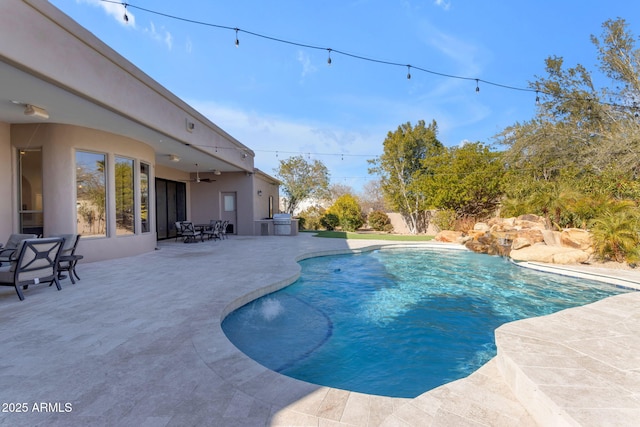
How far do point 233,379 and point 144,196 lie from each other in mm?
8758

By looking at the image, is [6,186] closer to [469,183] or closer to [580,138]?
[469,183]

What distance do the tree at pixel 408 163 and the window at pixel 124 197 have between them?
48.5 feet

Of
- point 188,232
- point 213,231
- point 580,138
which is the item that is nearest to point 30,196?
point 188,232

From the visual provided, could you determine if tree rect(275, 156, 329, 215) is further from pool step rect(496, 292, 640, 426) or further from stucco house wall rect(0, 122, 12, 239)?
pool step rect(496, 292, 640, 426)

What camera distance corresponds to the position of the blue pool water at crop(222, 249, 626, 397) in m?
3.06

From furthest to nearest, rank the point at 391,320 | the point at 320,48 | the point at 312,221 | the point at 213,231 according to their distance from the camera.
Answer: the point at 312,221 → the point at 213,231 → the point at 320,48 → the point at 391,320

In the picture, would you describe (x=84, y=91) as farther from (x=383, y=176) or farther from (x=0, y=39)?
(x=383, y=176)

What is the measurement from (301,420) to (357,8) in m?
9.59

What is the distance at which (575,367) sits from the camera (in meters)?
2.18

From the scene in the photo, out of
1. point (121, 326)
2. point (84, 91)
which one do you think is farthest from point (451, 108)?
point (121, 326)

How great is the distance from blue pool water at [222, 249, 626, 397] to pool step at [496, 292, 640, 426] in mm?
730

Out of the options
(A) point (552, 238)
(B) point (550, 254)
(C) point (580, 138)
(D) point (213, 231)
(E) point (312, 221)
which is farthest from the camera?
(E) point (312, 221)

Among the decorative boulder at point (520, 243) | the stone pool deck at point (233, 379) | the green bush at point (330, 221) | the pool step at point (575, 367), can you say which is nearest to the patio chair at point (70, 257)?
A: the stone pool deck at point (233, 379)

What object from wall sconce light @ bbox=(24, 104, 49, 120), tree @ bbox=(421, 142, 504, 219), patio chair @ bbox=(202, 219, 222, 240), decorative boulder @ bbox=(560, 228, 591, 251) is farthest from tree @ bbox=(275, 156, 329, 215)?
wall sconce light @ bbox=(24, 104, 49, 120)
